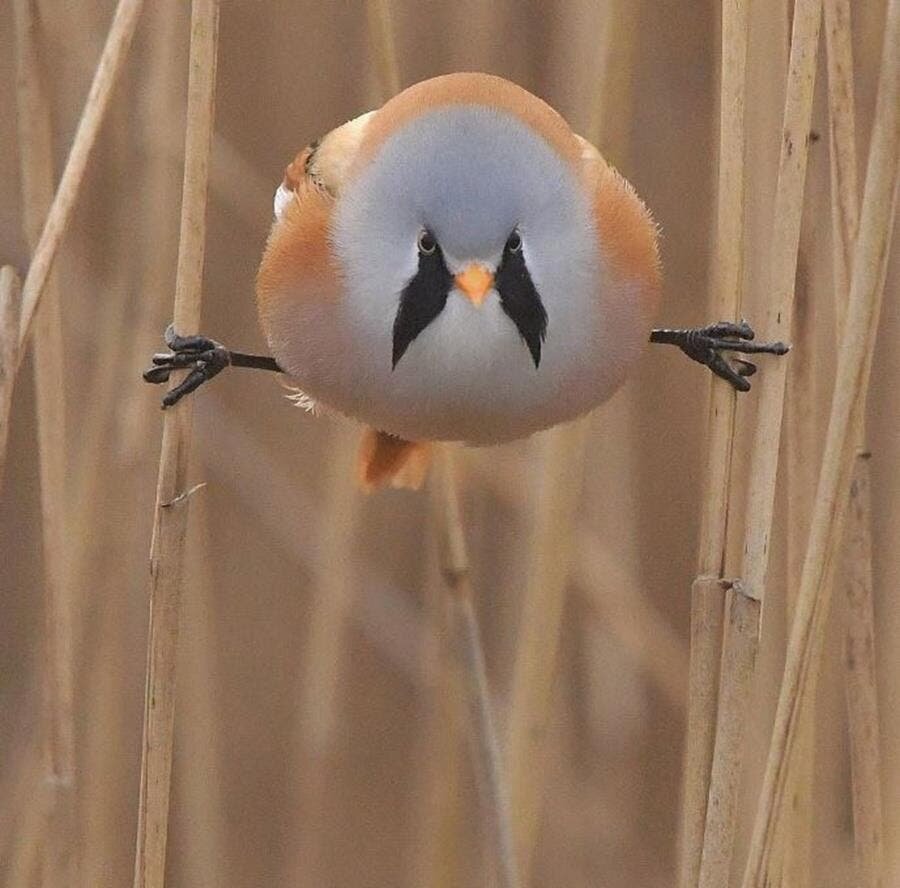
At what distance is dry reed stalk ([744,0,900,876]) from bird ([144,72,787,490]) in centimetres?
7

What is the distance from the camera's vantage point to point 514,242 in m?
1.09

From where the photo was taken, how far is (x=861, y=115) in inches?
67.4

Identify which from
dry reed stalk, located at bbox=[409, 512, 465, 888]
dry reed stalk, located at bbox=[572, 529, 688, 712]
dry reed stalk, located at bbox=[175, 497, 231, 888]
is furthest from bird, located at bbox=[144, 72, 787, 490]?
dry reed stalk, located at bbox=[572, 529, 688, 712]

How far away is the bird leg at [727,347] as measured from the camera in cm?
113

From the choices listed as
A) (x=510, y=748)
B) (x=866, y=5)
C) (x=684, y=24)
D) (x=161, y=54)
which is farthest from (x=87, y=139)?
(x=684, y=24)

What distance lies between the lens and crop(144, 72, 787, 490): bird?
110 cm

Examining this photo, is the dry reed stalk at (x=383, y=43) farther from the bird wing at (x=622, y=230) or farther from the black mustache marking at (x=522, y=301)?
the black mustache marking at (x=522, y=301)

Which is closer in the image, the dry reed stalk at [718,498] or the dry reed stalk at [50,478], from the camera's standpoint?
the dry reed stalk at [718,498]

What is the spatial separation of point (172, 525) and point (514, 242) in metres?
0.33

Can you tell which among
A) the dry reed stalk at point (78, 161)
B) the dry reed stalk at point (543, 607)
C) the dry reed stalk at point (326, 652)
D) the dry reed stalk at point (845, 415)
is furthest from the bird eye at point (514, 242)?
the dry reed stalk at point (326, 652)

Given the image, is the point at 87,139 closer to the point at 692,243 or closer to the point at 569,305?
the point at 569,305

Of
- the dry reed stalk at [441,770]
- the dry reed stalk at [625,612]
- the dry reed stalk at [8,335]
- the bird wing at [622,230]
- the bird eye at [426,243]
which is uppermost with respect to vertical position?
the bird wing at [622,230]

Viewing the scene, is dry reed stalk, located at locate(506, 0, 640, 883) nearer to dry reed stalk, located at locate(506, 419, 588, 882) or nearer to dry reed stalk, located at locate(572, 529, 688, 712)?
dry reed stalk, located at locate(506, 419, 588, 882)

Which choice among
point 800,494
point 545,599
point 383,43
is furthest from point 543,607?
point 383,43
